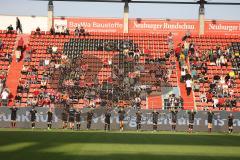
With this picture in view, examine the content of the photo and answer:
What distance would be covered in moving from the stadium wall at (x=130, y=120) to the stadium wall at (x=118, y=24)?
62.1 feet

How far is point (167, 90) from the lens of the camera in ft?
128

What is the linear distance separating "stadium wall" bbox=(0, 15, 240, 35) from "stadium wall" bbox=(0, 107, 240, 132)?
1894 centimetres

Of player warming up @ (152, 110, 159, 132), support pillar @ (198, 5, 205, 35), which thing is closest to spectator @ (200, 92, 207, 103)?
player warming up @ (152, 110, 159, 132)

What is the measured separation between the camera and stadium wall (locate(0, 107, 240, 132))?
110 feet

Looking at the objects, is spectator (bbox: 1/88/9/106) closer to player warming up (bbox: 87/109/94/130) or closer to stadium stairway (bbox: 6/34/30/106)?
stadium stairway (bbox: 6/34/30/106)

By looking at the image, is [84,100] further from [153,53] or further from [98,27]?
[98,27]

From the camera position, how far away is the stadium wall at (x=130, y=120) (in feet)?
110

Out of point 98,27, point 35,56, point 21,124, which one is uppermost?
point 98,27

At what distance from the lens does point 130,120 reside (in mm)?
33938

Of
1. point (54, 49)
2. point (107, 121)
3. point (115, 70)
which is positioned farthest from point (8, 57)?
point (107, 121)

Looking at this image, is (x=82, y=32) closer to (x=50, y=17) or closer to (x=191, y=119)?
(x=50, y=17)

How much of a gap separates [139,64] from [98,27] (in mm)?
11428

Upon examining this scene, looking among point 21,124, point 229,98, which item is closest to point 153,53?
point 229,98

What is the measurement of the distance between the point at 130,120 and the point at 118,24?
19827 millimetres
